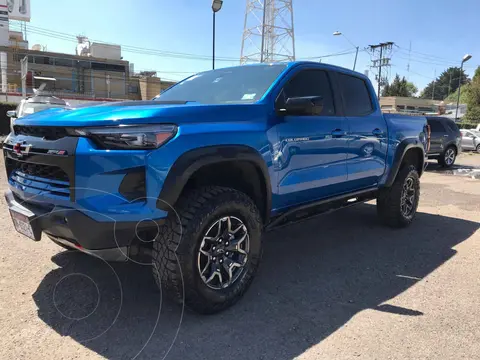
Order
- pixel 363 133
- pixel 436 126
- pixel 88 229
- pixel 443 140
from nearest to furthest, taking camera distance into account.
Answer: pixel 88 229 < pixel 363 133 < pixel 443 140 < pixel 436 126

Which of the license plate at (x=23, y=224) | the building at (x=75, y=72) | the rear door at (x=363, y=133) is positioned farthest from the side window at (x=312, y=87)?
the building at (x=75, y=72)

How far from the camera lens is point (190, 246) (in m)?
2.89

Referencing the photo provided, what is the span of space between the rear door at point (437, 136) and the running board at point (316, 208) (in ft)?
33.5

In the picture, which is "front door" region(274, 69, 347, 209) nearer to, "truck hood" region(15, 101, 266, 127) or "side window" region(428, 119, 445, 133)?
"truck hood" region(15, 101, 266, 127)

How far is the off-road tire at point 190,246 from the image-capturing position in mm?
2865

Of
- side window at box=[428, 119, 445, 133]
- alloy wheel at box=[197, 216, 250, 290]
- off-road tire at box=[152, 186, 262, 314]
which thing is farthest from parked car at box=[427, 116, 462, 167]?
off-road tire at box=[152, 186, 262, 314]

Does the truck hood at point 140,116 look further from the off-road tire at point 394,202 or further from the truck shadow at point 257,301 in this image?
the off-road tire at point 394,202

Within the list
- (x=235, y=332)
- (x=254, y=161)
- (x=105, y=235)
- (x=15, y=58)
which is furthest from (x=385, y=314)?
(x=15, y=58)

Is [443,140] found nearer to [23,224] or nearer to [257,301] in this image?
[257,301]

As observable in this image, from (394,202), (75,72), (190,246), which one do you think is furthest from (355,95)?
(75,72)

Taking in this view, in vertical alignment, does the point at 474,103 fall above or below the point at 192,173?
above

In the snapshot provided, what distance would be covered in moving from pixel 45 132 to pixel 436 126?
1441cm

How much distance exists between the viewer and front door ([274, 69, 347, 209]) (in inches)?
144

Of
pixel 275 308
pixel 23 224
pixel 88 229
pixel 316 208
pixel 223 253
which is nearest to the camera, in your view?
pixel 88 229
